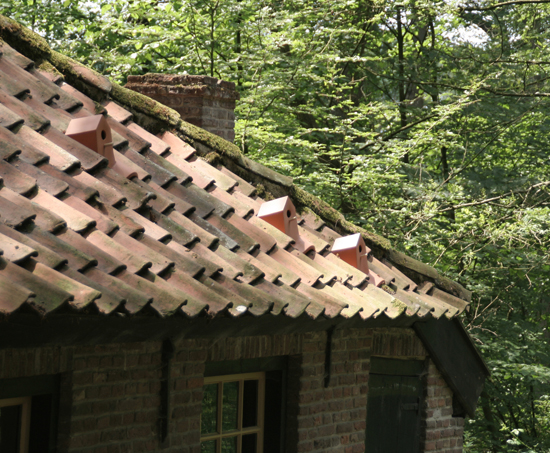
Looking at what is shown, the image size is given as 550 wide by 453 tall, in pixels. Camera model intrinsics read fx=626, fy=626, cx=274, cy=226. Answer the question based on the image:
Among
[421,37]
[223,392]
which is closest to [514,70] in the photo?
[421,37]

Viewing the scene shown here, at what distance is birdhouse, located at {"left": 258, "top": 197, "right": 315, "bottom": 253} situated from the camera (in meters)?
3.90

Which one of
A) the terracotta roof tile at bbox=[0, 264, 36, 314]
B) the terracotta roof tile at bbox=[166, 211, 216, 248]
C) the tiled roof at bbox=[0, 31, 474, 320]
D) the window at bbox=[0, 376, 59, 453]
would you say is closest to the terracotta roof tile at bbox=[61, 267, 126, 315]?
the tiled roof at bbox=[0, 31, 474, 320]

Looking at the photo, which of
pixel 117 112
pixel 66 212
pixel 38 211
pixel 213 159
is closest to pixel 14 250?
A: pixel 38 211

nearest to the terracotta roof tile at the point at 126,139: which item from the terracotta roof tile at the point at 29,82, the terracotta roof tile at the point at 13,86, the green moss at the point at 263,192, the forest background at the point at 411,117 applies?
the terracotta roof tile at the point at 29,82

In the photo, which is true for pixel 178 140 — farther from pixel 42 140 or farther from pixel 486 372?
pixel 486 372

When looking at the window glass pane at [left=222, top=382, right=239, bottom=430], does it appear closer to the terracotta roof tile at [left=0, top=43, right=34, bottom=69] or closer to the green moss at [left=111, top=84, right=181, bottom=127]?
the green moss at [left=111, top=84, right=181, bottom=127]

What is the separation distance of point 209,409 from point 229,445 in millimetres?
344

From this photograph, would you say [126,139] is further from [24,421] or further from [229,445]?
[229,445]

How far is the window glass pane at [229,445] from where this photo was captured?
4219 mm

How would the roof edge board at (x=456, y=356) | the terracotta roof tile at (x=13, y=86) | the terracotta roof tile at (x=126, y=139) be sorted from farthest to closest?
the roof edge board at (x=456, y=356)
the terracotta roof tile at (x=126, y=139)
the terracotta roof tile at (x=13, y=86)

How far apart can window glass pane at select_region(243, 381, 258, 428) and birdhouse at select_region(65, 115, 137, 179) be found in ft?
6.08

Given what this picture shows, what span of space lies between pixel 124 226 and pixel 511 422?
12.7 m

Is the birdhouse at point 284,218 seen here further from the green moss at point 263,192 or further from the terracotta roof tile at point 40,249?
the terracotta roof tile at point 40,249

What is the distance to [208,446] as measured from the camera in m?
4.11
